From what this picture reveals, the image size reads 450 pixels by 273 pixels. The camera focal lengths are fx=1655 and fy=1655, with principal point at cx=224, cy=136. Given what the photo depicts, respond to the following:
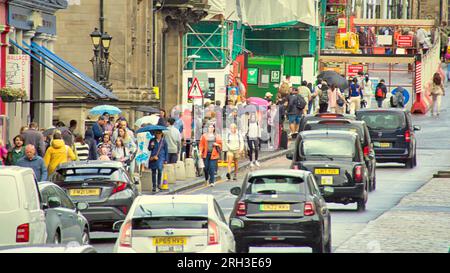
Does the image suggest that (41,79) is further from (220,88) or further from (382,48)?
(382,48)

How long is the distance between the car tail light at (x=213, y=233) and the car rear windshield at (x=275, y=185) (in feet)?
14.1

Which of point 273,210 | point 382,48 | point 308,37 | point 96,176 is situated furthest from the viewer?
point 382,48

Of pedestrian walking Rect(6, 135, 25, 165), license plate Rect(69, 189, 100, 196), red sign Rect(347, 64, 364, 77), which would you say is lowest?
license plate Rect(69, 189, 100, 196)

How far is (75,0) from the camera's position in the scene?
164 ft

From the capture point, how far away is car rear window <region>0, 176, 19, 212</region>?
20.7 meters

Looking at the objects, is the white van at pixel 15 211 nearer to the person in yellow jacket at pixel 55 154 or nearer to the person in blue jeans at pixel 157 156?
the person in yellow jacket at pixel 55 154

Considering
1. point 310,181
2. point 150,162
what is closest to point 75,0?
point 150,162

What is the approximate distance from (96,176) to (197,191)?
35.2 feet

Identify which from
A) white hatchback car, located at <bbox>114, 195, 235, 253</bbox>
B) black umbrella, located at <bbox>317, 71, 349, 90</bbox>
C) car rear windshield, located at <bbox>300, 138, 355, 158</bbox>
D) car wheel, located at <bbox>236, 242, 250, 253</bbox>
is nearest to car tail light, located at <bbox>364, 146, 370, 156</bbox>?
car rear windshield, located at <bbox>300, 138, 355, 158</bbox>

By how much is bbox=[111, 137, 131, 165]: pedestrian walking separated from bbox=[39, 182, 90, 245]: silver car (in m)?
11.4

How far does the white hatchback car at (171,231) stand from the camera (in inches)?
766

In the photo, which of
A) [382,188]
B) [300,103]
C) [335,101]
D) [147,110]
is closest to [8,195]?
[382,188]

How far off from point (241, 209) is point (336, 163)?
8.64 meters

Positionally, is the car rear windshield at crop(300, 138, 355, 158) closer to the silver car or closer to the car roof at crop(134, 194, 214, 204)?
the silver car
